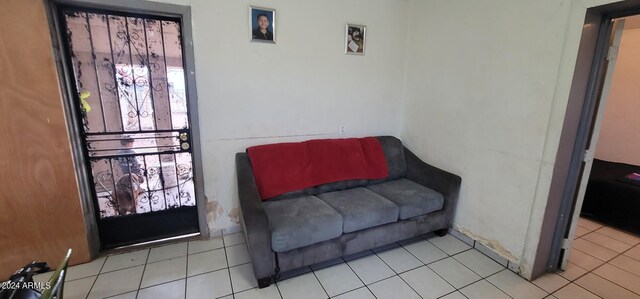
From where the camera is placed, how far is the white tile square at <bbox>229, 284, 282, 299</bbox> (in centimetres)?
188

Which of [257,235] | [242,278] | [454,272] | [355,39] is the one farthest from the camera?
[355,39]

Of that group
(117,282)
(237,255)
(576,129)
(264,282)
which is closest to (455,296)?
(264,282)

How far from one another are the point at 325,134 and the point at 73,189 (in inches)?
87.2

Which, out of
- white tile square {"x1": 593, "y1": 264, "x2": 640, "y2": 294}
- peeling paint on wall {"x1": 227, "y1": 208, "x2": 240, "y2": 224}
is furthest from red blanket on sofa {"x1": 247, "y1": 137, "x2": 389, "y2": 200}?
white tile square {"x1": 593, "y1": 264, "x2": 640, "y2": 294}

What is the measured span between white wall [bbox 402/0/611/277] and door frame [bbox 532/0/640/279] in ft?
0.22

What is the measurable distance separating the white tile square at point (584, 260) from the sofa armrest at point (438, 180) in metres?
1.04

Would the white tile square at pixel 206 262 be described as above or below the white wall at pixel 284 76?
below

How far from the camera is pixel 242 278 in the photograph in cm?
206

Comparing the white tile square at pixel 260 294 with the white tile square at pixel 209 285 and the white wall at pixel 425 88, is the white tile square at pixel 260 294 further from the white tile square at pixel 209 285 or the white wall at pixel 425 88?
the white wall at pixel 425 88

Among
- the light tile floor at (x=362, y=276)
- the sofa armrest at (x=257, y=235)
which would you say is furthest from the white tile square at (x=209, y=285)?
the sofa armrest at (x=257, y=235)

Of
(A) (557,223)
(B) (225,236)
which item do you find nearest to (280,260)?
(B) (225,236)

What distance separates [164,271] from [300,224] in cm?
119

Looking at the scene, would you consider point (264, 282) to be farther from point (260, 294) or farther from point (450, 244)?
point (450, 244)

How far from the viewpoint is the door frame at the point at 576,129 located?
1.77 metres
